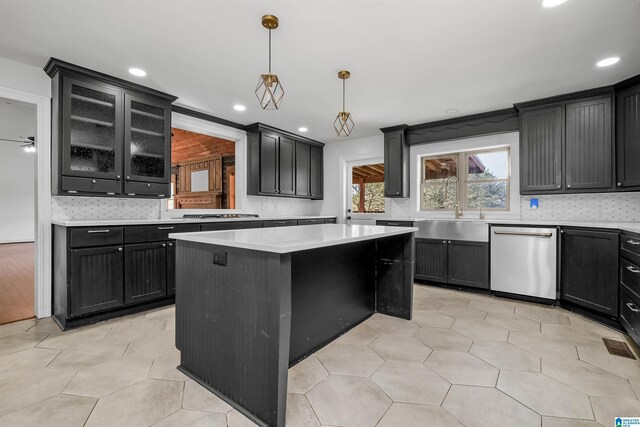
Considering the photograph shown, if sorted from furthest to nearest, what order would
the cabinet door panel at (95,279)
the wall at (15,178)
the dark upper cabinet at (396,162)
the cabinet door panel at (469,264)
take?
1. the wall at (15,178)
2. the dark upper cabinet at (396,162)
3. the cabinet door panel at (469,264)
4. the cabinet door panel at (95,279)

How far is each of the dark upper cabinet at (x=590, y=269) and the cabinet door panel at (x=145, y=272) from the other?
4345mm

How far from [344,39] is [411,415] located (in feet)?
8.60

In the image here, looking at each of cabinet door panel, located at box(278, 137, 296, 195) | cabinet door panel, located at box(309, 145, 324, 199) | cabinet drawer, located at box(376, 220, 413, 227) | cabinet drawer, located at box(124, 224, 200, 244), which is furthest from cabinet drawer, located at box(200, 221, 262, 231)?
cabinet drawer, located at box(376, 220, 413, 227)

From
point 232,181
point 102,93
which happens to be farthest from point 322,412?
point 232,181

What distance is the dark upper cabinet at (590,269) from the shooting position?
2.76m

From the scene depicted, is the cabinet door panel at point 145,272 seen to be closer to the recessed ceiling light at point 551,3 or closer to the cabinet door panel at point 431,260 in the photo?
the cabinet door panel at point 431,260

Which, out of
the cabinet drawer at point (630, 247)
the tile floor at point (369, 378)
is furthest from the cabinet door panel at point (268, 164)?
the cabinet drawer at point (630, 247)

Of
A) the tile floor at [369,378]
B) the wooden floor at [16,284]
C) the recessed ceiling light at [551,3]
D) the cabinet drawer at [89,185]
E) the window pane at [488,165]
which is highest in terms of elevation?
the recessed ceiling light at [551,3]

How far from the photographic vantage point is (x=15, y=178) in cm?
700

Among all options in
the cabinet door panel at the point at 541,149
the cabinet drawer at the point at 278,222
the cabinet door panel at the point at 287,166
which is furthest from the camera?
the cabinet door panel at the point at 287,166

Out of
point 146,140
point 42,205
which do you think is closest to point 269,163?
point 146,140

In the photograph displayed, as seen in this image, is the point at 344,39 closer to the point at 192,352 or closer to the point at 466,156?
the point at 192,352

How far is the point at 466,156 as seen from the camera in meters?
4.57

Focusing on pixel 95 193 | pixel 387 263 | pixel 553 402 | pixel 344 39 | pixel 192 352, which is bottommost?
pixel 553 402
